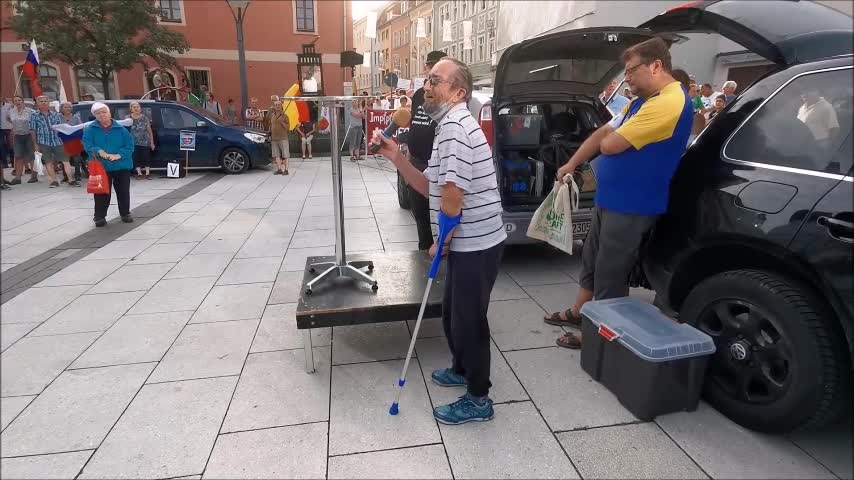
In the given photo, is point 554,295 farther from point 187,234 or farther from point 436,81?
point 187,234

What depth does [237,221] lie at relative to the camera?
A: 7.36m

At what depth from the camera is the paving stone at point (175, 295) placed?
4246 millimetres

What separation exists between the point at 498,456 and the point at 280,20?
1051 inches

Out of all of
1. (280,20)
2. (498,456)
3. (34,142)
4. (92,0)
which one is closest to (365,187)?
(34,142)

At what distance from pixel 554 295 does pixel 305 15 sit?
25144mm

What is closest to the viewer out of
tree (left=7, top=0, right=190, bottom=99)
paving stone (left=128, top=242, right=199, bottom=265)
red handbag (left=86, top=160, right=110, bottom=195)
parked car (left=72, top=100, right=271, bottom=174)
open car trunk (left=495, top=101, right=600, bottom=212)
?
open car trunk (left=495, top=101, right=600, bottom=212)

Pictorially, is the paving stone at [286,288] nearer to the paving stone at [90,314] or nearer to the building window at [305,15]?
the paving stone at [90,314]

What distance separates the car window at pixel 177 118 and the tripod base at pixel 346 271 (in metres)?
9.36

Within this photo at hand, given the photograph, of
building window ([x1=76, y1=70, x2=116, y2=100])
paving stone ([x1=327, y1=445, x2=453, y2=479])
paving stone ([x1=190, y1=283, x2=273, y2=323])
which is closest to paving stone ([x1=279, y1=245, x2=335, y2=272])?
paving stone ([x1=190, y1=283, x2=273, y2=323])

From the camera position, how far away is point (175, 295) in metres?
4.52

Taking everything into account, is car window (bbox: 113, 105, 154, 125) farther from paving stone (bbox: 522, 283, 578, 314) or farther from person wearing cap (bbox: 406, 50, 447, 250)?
paving stone (bbox: 522, 283, 578, 314)

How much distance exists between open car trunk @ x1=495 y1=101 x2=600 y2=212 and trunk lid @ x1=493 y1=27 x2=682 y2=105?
0.51 ft

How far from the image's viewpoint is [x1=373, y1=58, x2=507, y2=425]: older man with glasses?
2.39 meters

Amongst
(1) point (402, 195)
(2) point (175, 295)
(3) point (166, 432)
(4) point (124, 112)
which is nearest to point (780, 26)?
(3) point (166, 432)
